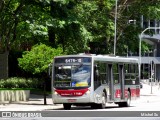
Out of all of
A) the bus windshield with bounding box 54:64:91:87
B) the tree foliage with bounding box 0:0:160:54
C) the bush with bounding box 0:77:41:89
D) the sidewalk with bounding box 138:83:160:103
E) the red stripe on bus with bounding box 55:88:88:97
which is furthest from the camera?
the sidewalk with bounding box 138:83:160:103

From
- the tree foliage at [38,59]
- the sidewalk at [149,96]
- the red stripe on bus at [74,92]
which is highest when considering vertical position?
the tree foliage at [38,59]

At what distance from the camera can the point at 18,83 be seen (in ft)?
132

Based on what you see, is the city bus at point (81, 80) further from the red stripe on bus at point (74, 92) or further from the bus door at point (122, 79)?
the bus door at point (122, 79)

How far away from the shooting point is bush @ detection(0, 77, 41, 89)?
38463mm

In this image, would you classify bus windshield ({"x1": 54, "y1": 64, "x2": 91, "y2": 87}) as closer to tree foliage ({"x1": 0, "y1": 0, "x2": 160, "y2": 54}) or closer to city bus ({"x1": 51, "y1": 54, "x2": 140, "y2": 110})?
city bus ({"x1": 51, "y1": 54, "x2": 140, "y2": 110})

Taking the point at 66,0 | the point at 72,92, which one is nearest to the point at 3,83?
the point at 66,0

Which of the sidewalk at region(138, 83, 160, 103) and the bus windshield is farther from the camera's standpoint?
the sidewalk at region(138, 83, 160, 103)

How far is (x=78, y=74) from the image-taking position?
29.6 m

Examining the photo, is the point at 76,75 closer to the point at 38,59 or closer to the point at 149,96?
the point at 38,59

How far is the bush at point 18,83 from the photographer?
38.5 m

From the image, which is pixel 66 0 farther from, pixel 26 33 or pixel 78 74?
pixel 78 74

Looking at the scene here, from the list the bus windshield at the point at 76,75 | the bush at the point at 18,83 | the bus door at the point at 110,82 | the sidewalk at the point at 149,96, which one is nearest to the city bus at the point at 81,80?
the bus windshield at the point at 76,75

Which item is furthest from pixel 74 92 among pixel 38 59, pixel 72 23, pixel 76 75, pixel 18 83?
pixel 72 23

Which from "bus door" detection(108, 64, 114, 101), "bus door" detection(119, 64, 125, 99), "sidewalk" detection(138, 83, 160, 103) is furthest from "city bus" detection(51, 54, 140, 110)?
"sidewalk" detection(138, 83, 160, 103)
